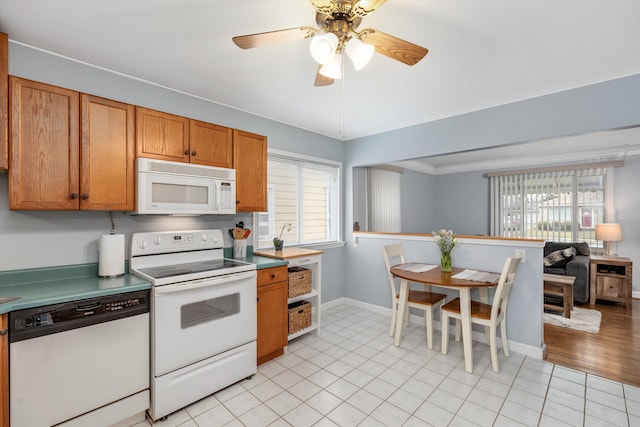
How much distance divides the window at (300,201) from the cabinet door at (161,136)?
1.14 metres

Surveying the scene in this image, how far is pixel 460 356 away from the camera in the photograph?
9.23 ft

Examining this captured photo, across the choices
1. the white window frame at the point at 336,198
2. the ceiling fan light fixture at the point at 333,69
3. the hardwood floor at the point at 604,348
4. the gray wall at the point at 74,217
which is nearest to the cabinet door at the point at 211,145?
the gray wall at the point at 74,217

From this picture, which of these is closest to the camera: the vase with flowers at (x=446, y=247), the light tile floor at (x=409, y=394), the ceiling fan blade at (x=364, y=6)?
the ceiling fan blade at (x=364, y=6)

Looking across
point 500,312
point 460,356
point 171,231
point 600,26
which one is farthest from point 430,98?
point 171,231

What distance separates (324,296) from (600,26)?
3.69 meters

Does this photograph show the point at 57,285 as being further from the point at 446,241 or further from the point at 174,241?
the point at 446,241

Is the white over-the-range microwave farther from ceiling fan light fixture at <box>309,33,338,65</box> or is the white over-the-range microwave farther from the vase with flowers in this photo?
the vase with flowers

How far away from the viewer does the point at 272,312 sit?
275 centimetres

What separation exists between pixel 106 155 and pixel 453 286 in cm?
292

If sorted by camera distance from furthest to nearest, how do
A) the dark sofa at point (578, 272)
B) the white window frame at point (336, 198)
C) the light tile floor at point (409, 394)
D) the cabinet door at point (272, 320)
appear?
the dark sofa at point (578, 272), the white window frame at point (336, 198), the cabinet door at point (272, 320), the light tile floor at point (409, 394)

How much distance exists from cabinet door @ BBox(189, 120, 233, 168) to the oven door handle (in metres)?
1.03

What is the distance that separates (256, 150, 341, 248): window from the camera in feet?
11.8

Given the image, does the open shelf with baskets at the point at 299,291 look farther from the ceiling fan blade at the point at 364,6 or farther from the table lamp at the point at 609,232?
the table lamp at the point at 609,232

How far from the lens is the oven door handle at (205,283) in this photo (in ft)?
6.46
